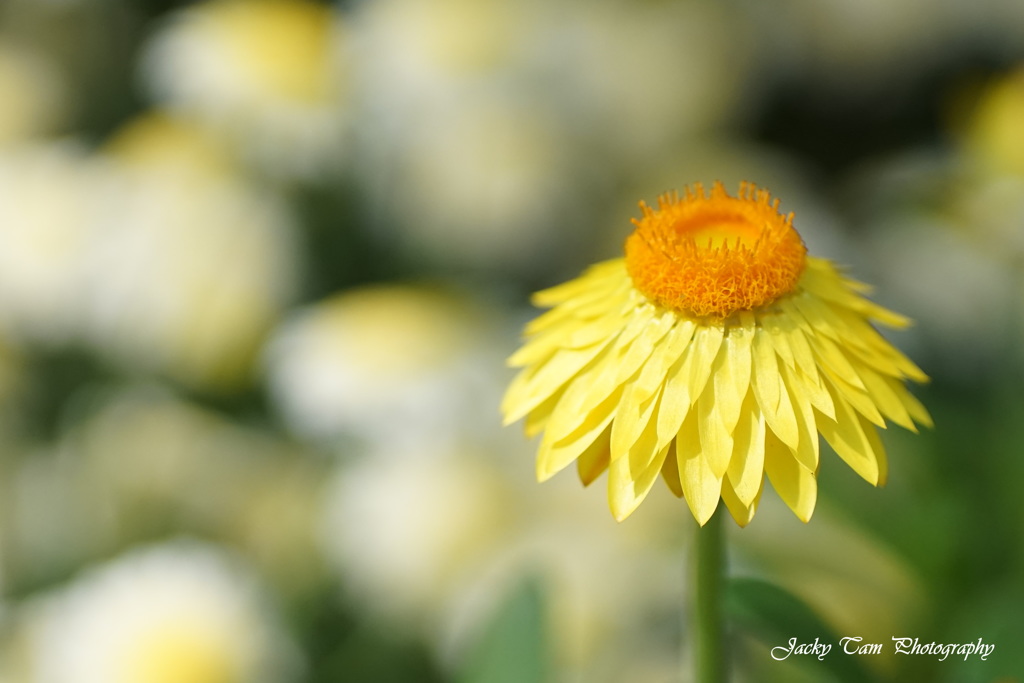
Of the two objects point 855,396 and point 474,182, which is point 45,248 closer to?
point 474,182

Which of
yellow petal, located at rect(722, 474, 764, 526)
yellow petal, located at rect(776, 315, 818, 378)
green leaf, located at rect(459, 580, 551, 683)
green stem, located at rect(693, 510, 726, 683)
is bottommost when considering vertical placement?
green leaf, located at rect(459, 580, 551, 683)

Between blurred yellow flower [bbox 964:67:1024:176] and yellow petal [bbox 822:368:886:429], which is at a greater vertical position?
blurred yellow flower [bbox 964:67:1024:176]

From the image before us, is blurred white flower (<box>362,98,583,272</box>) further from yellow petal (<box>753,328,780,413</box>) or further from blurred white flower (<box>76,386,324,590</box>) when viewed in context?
yellow petal (<box>753,328,780,413</box>)

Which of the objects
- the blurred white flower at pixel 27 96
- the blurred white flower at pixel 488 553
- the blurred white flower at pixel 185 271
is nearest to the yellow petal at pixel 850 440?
the blurred white flower at pixel 488 553

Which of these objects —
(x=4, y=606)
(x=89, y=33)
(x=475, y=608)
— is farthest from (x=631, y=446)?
(x=89, y=33)

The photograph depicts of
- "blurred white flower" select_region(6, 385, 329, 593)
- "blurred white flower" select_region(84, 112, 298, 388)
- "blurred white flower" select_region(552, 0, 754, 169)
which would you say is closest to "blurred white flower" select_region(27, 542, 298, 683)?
"blurred white flower" select_region(6, 385, 329, 593)

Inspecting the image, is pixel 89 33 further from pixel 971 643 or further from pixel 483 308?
pixel 971 643
